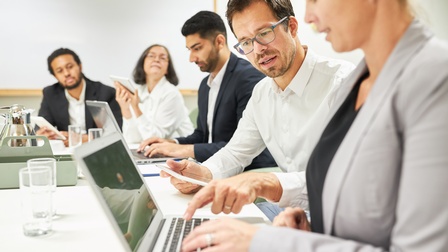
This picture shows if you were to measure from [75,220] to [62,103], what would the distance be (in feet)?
8.26

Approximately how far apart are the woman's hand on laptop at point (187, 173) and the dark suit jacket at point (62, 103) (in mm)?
1911

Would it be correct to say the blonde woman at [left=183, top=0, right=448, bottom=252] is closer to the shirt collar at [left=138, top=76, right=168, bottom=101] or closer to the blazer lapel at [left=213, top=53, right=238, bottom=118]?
the blazer lapel at [left=213, top=53, right=238, bottom=118]

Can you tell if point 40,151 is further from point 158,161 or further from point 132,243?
point 132,243

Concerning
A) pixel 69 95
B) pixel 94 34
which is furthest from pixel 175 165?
pixel 94 34

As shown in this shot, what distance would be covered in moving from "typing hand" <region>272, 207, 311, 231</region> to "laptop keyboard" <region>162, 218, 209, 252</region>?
0.21 m

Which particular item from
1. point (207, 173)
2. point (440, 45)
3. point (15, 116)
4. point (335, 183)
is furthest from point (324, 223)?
point (15, 116)

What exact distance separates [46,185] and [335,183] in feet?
2.53

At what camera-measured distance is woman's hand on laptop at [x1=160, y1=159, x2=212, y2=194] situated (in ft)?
4.48

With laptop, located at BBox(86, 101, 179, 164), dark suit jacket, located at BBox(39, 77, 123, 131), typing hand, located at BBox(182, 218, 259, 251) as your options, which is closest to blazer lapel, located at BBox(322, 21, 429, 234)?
typing hand, located at BBox(182, 218, 259, 251)

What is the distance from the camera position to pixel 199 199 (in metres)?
0.95

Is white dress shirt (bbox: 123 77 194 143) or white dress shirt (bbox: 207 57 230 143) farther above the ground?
white dress shirt (bbox: 207 57 230 143)

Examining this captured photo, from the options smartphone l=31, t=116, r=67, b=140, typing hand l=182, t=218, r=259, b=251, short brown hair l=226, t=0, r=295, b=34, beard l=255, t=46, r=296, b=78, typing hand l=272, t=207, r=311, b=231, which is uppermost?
short brown hair l=226, t=0, r=295, b=34

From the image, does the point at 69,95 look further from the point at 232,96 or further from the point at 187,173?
the point at 187,173

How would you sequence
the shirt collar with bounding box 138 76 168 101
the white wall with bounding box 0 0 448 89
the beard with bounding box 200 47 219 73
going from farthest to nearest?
the white wall with bounding box 0 0 448 89 → the shirt collar with bounding box 138 76 168 101 → the beard with bounding box 200 47 219 73
